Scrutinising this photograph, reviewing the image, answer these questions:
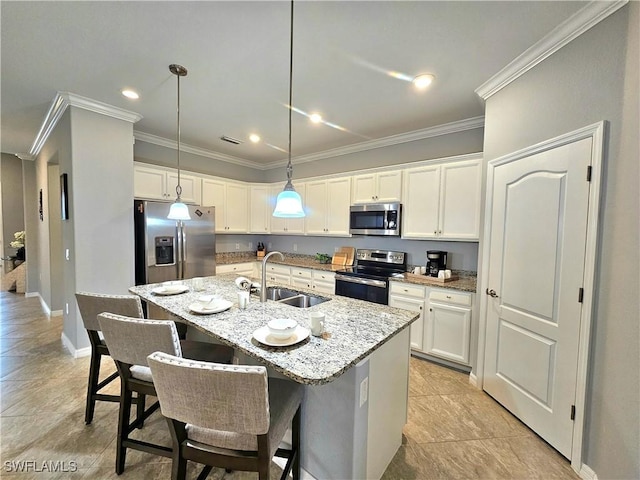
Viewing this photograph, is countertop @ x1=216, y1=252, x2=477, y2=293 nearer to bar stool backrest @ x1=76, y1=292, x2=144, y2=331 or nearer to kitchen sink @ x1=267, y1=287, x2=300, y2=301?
kitchen sink @ x1=267, y1=287, x2=300, y2=301

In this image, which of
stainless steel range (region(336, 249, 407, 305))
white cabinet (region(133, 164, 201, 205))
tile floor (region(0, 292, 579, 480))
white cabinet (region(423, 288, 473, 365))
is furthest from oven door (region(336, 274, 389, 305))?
white cabinet (region(133, 164, 201, 205))

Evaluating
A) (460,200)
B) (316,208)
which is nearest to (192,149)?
(316,208)

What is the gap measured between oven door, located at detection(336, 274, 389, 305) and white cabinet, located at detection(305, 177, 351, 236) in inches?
31.7

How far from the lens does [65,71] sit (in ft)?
7.70

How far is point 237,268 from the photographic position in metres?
4.78

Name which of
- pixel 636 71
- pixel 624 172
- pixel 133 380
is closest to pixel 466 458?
pixel 624 172

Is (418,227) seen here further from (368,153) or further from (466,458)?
(466,458)

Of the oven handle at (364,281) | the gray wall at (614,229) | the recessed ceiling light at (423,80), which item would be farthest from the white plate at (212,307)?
the recessed ceiling light at (423,80)

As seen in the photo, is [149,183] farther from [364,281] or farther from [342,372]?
[342,372]

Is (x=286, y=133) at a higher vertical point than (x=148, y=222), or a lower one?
higher

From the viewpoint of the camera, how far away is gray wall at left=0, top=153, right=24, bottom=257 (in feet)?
18.8

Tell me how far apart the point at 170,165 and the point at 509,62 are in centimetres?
444

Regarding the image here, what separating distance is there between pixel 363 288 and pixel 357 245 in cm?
101

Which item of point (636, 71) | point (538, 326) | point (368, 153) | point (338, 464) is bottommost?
point (338, 464)
